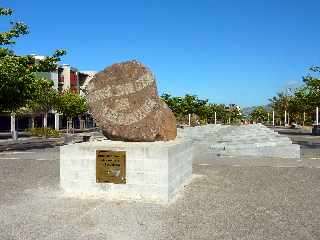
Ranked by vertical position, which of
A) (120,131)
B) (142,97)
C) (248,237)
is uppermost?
(142,97)

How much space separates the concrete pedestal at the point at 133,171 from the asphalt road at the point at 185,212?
0.36m

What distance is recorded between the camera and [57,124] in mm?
77000

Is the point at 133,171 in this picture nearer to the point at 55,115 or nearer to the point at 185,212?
the point at 185,212

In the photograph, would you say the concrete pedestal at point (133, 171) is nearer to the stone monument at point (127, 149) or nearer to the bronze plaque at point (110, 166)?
the stone monument at point (127, 149)

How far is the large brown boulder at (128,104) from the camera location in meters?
11.3

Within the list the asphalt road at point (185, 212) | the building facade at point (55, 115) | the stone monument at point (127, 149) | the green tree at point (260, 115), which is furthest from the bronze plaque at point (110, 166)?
the green tree at point (260, 115)

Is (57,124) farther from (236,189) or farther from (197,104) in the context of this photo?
(236,189)

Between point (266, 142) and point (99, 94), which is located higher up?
point (99, 94)

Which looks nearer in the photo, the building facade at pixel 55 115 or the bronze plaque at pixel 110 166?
the bronze plaque at pixel 110 166

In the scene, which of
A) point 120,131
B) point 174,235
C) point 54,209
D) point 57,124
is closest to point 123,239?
point 174,235

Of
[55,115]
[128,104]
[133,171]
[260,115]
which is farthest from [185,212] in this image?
[260,115]

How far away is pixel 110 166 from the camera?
10.6m

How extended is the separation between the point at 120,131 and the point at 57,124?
67881 mm

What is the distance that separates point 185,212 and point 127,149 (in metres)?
2.30
